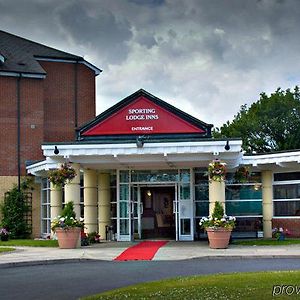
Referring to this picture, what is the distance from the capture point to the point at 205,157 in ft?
78.3

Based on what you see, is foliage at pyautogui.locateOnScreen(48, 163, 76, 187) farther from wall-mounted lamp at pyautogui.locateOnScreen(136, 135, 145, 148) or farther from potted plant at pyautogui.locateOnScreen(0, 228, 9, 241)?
potted plant at pyautogui.locateOnScreen(0, 228, 9, 241)

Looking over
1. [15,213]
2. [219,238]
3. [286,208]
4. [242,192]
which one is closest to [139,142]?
[219,238]

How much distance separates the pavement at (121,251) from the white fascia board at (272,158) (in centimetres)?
406

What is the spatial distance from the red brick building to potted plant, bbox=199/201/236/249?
13.1 m

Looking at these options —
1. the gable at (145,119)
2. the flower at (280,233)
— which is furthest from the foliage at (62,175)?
the flower at (280,233)

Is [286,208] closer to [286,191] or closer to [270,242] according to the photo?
[286,191]

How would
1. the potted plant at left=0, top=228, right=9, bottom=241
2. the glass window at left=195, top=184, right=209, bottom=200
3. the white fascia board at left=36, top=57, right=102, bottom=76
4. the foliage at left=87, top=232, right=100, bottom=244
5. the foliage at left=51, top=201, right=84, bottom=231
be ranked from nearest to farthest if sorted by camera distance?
the foliage at left=51, top=201, right=84, bottom=231, the foliage at left=87, top=232, right=100, bottom=244, the glass window at left=195, top=184, right=209, bottom=200, the potted plant at left=0, top=228, right=9, bottom=241, the white fascia board at left=36, top=57, right=102, bottom=76

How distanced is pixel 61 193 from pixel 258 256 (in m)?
12.6

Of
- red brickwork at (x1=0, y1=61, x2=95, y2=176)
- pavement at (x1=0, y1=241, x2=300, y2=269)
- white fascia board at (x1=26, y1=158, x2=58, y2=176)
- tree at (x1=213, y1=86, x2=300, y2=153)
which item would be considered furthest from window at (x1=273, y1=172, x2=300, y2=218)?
tree at (x1=213, y1=86, x2=300, y2=153)

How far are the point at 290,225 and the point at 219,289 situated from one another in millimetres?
17177

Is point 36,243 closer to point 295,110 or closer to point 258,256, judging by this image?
point 258,256

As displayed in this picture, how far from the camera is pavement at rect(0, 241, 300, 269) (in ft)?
62.0

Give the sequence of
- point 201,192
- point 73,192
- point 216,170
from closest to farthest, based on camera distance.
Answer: point 216,170 → point 73,192 → point 201,192

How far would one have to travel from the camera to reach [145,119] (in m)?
25.2
